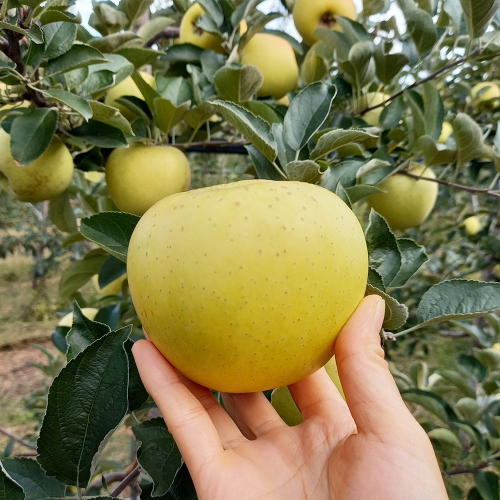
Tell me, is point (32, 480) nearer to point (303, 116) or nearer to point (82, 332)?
point (82, 332)

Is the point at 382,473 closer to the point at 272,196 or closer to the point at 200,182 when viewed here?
the point at 272,196

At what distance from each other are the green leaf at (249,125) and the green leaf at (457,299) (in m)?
0.33

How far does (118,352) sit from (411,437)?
0.37 m

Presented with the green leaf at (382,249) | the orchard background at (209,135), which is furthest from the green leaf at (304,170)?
the green leaf at (382,249)

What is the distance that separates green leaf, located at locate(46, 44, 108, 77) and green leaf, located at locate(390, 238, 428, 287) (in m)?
0.60

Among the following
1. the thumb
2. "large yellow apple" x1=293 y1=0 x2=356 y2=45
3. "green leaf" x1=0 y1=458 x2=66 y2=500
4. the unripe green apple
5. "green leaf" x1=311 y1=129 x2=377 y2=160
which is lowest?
"green leaf" x1=0 y1=458 x2=66 y2=500

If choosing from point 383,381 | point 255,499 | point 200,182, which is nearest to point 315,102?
point 383,381

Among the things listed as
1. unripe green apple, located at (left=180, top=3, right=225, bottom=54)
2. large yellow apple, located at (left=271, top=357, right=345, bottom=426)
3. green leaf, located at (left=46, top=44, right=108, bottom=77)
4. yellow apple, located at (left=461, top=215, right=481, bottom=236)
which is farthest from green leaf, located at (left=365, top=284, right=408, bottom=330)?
yellow apple, located at (left=461, top=215, right=481, bottom=236)

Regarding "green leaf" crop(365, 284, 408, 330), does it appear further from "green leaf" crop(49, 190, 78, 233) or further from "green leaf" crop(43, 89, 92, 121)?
"green leaf" crop(49, 190, 78, 233)

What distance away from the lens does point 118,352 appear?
0.56 m

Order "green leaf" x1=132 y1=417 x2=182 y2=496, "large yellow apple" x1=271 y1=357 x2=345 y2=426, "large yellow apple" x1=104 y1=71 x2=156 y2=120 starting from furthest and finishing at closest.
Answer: "large yellow apple" x1=104 y1=71 x2=156 y2=120
"large yellow apple" x1=271 y1=357 x2=345 y2=426
"green leaf" x1=132 y1=417 x2=182 y2=496

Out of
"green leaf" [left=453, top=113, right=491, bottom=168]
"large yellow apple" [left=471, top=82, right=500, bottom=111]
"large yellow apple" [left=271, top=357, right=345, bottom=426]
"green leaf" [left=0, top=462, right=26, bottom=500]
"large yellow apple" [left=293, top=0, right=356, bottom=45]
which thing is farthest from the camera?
"large yellow apple" [left=471, top=82, right=500, bottom=111]

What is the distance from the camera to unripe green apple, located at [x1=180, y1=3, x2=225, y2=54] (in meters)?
1.12

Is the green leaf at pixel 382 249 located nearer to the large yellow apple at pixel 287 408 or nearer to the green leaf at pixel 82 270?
the large yellow apple at pixel 287 408
